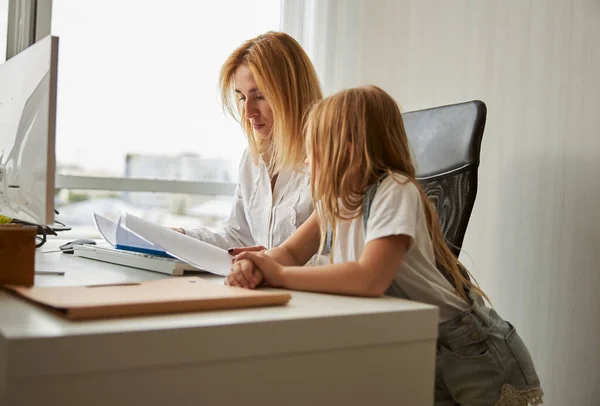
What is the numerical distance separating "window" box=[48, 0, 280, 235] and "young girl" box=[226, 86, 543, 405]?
1.39m

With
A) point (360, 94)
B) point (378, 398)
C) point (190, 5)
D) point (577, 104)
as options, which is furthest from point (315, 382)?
point (190, 5)

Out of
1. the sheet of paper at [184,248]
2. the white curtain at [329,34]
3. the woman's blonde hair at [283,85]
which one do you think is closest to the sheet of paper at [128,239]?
the sheet of paper at [184,248]

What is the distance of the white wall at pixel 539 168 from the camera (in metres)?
1.78

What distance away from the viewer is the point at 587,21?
177cm

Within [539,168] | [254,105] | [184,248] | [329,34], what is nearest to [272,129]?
[254,105]

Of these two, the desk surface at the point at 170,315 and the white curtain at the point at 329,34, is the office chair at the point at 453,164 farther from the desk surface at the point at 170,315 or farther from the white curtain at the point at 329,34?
the white curtain at the point at 329,34

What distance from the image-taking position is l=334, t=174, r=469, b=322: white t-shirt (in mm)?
1029

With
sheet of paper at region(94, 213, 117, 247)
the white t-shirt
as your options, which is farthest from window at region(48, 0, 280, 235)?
the white t-shirt

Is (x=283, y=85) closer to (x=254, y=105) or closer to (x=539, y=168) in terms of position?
(x=254, y=105)

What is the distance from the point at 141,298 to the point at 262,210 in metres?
0.94

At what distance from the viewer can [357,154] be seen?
45.6 inches

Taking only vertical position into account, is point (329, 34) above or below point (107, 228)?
above

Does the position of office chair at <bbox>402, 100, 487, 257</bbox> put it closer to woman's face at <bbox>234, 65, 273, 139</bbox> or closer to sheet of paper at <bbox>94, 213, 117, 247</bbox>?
woman's face at <bbox>234, 65, 273, 139</bbox>

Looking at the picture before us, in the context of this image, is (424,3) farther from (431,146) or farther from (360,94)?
(360,94)
